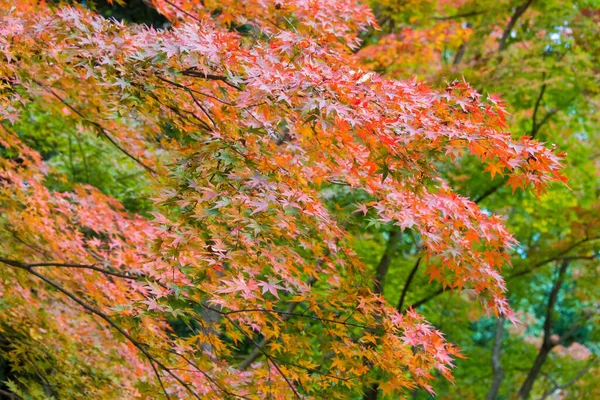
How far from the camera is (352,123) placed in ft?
7.89

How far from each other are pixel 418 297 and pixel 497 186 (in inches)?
82.6

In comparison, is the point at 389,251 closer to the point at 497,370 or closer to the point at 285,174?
the point at 497,370

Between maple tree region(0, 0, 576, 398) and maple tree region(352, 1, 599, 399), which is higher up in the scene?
maple tree region(352, 1, 599, 399)

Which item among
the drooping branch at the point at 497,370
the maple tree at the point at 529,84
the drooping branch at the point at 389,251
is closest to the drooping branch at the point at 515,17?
the maple tree at the point at 529,84

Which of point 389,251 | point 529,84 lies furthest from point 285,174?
point 529,84

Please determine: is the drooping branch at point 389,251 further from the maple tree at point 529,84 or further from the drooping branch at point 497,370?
the drooping branch at point 497,370

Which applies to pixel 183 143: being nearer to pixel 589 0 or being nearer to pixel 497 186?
pixel 497 186

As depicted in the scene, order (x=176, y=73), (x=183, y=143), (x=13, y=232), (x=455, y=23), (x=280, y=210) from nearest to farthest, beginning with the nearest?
1. (x=176, y=73)
2. (x=280, y=210)
3. (x=183, y=143)
4. (x=13, y=232)
5. (x=455, y=23)

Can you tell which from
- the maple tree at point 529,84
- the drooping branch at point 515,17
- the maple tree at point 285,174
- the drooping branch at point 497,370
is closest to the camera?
the maple tree at point 285,174

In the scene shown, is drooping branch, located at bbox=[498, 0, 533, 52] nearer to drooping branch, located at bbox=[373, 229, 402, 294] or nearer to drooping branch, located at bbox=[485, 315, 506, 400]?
drooping branch, located at bbox=[373, 229, 402, 294]

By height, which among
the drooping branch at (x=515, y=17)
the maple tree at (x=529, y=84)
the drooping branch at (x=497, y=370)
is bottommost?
the drooping branch at (x=497, y=370)

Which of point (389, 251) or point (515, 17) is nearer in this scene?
point (389, 251)

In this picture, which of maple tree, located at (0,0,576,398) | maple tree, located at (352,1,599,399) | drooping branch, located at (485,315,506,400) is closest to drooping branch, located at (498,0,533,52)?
maple tree, located at (352,1,599,399)

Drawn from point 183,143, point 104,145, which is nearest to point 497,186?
point 104,145
